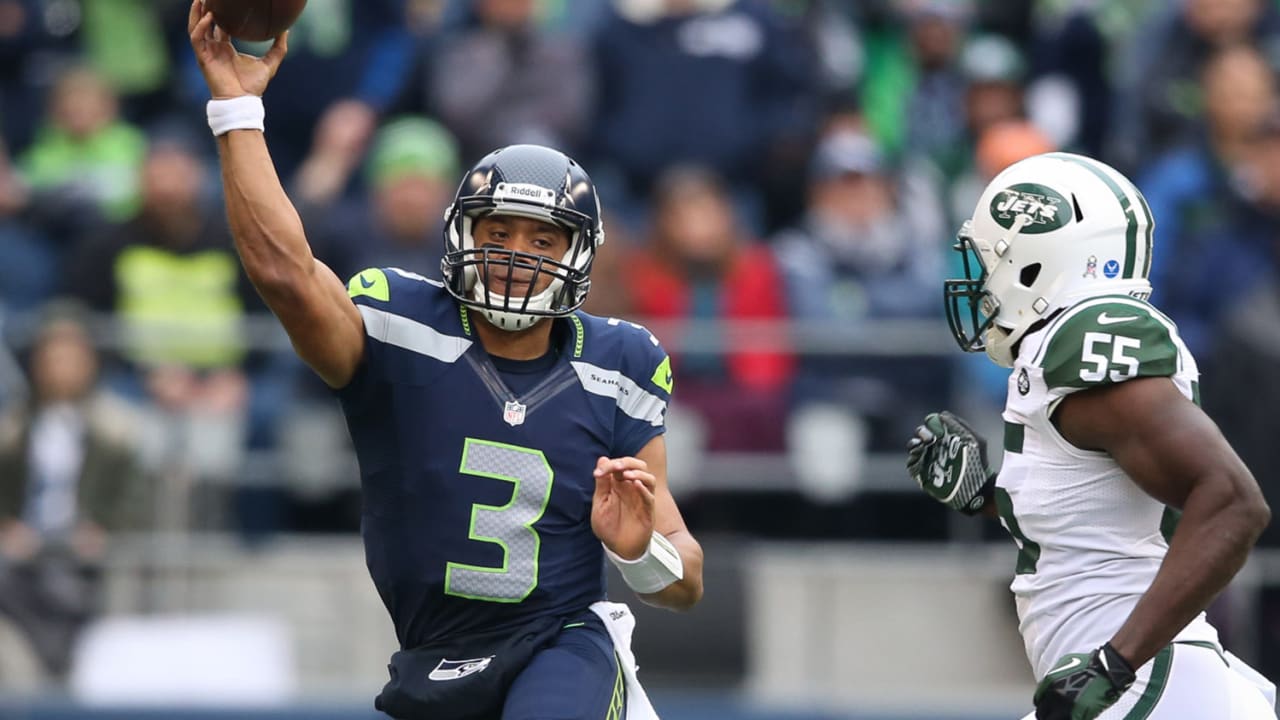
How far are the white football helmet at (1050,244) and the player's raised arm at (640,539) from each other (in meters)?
0.92

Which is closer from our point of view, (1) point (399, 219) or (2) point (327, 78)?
(1) point (399, 219)

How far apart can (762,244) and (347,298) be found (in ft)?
Result: 19.6

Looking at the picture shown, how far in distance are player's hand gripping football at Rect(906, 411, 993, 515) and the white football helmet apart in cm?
33

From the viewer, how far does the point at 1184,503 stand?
165 inches

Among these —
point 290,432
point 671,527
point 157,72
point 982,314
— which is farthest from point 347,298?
point 157,72

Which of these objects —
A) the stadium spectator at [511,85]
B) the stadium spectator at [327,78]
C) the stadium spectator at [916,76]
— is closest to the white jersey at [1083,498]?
the stadium spectator at [511,85]

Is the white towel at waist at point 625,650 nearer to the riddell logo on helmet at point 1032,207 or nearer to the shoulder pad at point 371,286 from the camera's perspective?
the shoulder pad at point 371,286

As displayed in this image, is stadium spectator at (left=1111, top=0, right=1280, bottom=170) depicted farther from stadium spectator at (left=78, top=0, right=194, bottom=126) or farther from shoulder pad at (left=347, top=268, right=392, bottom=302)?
shoulder pad at (left=347, top=268, right=392, bottom=302)

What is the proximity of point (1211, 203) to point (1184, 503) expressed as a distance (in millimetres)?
6130

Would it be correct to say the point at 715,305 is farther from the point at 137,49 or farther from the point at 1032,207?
the point at 1032,207

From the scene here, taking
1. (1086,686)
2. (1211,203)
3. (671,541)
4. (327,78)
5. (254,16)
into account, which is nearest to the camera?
(1086,686)

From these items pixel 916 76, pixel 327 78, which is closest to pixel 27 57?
pixel 327 78

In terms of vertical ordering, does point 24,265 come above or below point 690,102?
below

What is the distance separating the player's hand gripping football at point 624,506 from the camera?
4.58 meters
